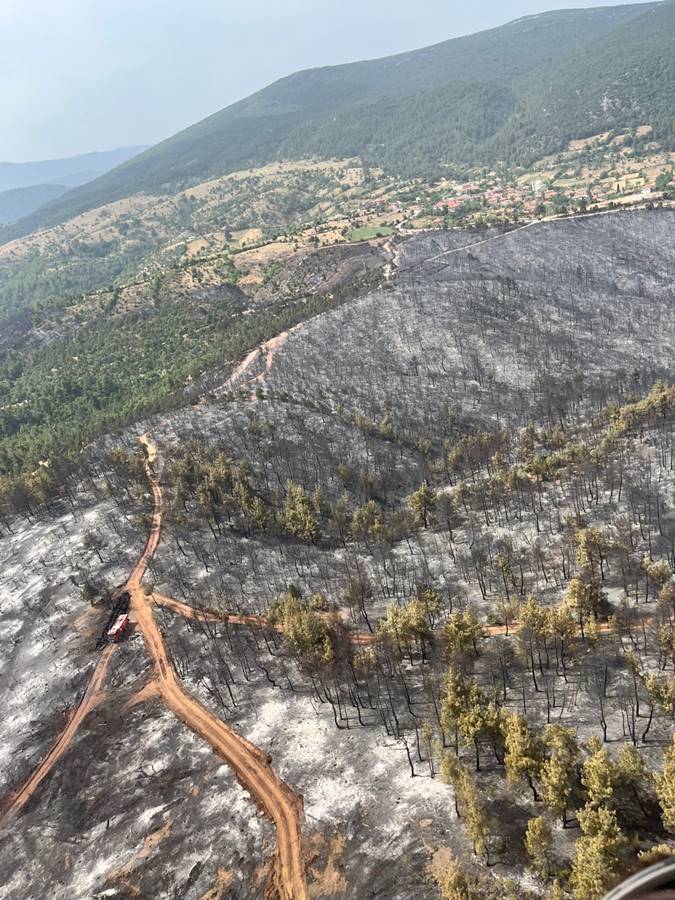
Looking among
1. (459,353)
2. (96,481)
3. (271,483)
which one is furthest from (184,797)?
(459,353)

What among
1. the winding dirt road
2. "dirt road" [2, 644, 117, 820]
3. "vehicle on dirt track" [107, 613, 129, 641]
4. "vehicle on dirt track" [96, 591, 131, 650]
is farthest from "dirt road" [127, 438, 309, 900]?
"dirt road" [2, 644, 117, 820]

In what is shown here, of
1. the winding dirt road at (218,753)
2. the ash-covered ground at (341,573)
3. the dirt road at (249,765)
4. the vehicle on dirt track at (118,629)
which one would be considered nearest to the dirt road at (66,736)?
the winding dirt road at (218,753)

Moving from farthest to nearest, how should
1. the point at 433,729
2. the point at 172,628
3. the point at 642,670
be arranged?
the point at 172,628, the point at 642,670, the point at 433,729

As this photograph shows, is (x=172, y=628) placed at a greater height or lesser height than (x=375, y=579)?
greater

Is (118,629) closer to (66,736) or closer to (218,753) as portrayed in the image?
(66,736)

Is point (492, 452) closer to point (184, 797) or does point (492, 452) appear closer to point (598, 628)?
point (598, 628)

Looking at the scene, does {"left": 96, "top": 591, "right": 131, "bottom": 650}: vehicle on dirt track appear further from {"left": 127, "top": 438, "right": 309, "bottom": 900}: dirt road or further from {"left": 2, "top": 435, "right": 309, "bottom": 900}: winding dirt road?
{"left": 127, "top": 438, "right": 309, "bottom": 900}: dirt road
